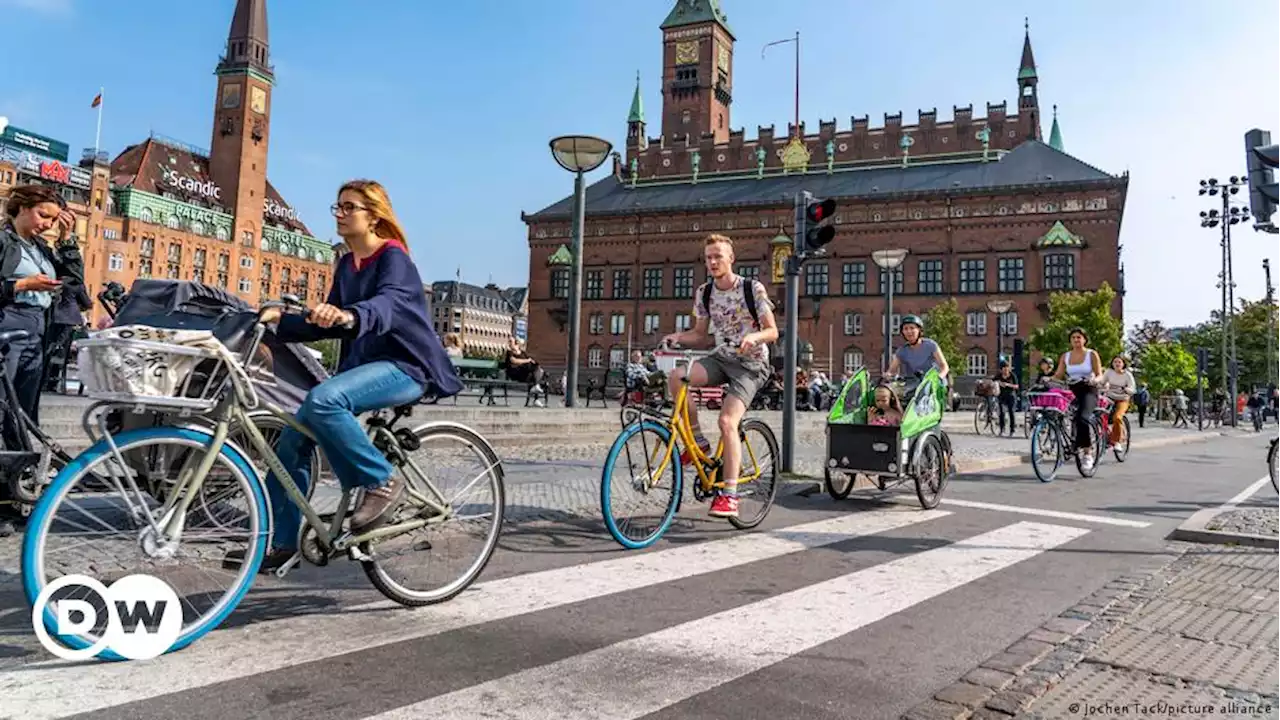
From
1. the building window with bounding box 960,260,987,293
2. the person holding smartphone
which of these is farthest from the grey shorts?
the building window with bounding box 960,260,987,293

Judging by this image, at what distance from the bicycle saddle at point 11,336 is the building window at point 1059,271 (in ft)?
204

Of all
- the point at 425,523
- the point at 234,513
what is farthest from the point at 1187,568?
the point at 234,513

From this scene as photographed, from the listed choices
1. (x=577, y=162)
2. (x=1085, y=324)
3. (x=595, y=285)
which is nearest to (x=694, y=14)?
(x=595, y=285)

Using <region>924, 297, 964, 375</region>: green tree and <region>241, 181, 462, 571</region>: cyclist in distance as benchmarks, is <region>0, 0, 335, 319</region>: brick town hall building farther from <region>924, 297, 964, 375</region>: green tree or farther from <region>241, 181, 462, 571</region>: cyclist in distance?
<region>241, 181, 462, 571</region>: cyclist in distance

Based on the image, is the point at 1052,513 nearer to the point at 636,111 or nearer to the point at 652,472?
the point at 652,472

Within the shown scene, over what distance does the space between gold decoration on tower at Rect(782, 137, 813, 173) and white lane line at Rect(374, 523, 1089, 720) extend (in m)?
70.6

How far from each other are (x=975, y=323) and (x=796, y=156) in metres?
21.4

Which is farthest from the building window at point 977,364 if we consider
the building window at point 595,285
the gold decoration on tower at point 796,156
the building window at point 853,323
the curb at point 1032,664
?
the curb at point 1032,664

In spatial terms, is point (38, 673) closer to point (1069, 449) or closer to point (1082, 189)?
point (1069, 449)

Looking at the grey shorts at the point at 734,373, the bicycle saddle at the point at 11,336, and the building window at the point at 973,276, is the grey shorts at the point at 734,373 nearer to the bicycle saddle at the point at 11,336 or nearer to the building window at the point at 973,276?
the bicycle saddle at the point at 11,336

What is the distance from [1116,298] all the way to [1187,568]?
2357 inches

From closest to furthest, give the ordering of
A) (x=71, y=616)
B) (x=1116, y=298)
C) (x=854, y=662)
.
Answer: (x=71, y=616) < (x=854, y=662) < (x=1116, y=298)

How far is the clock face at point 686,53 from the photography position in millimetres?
86000

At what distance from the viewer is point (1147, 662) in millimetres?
2988
